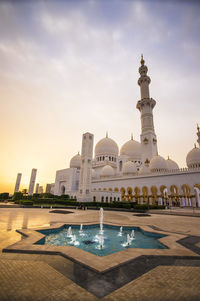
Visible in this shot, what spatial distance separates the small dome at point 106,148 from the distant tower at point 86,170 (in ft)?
49.7

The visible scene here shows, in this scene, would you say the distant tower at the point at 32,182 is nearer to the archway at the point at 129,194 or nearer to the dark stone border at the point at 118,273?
the archway at the point at 129,194

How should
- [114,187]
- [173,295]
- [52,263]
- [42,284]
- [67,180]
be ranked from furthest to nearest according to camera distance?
[67,180] → [114,187] → [52,263] → [42,284] → [173,295]

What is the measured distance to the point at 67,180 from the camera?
4234 cm

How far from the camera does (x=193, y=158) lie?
3095 cm

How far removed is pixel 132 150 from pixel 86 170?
20.0m

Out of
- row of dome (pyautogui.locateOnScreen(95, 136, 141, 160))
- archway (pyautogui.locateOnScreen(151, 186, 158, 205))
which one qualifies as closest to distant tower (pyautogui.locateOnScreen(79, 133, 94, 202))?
archway (pyautogui.locateOnScreen(151, 186, 158, 205))

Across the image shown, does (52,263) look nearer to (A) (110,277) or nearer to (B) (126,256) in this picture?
(A) (110,277)

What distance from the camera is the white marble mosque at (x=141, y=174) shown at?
26.8 meters

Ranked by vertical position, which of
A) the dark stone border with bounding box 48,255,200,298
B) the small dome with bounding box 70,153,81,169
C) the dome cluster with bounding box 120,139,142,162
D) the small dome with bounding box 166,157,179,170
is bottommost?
the dark stone border with bounding box 48,255,200,298

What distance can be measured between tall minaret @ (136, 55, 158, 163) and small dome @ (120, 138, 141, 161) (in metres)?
8.03

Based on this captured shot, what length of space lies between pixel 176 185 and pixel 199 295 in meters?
26.8

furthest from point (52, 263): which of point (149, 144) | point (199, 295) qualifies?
point (149, 144)

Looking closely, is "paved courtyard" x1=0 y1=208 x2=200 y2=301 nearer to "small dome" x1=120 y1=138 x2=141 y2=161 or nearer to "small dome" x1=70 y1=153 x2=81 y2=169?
"small dome" x1=120 y1=138 x2=141 y2=161

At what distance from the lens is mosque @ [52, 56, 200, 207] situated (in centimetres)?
2675
